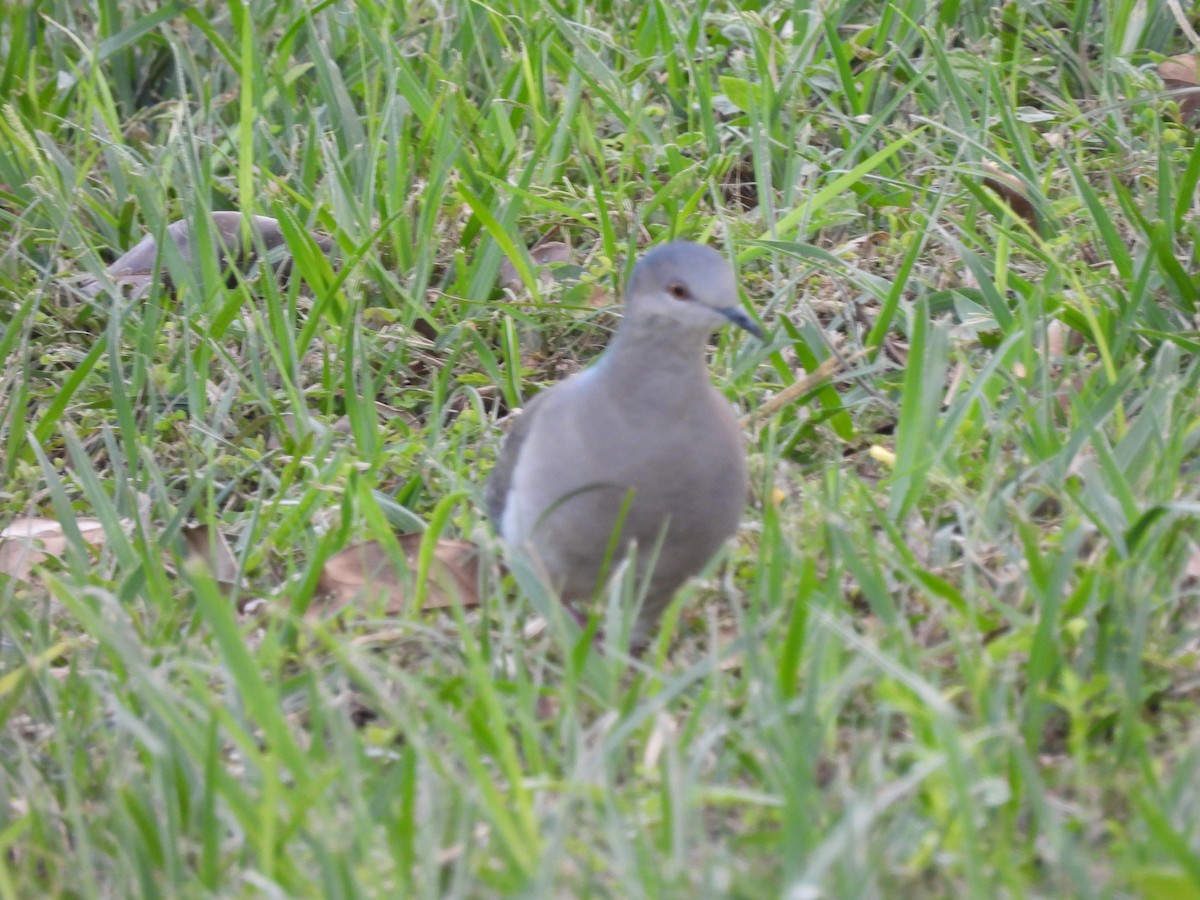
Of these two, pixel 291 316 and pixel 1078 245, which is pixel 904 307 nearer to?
pixel 1078 245

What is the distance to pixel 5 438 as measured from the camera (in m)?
4.41

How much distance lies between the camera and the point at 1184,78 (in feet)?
17.3

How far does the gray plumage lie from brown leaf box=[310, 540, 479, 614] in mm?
329

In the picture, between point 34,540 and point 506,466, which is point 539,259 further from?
point 34,540

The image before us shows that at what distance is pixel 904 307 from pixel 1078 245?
598mm

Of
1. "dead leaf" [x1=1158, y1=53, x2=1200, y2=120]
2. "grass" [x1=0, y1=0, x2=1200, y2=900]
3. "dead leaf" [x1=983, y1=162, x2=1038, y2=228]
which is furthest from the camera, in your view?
"dead leaf" [x1=1158, y1=53, x2=1200, y2=120]

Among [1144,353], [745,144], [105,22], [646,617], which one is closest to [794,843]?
[646,617]

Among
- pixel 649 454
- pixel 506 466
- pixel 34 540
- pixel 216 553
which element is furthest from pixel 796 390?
pixel 34 540

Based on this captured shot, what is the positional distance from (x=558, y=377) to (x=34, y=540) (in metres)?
1.49

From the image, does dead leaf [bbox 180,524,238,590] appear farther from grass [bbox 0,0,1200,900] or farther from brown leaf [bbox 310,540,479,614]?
brown leaf [bbox 310,540,479,614]

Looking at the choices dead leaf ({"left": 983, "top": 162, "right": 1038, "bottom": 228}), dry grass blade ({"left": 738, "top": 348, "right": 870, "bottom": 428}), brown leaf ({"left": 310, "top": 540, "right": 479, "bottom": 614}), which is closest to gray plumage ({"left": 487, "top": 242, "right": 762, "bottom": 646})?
brown leaf ({"left": 310, "top": 540, "right": 479, "bottom": 614})

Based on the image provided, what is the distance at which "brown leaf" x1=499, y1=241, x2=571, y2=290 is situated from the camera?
4.95m

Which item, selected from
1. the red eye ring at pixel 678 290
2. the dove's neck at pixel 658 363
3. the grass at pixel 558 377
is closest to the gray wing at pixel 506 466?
the grass at pixel 558 377

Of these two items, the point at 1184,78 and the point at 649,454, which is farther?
the point at 1184,78
